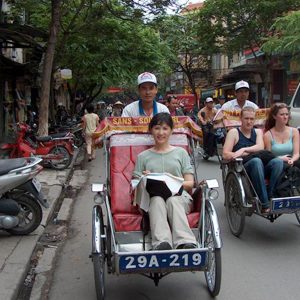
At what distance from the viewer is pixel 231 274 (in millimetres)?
5008

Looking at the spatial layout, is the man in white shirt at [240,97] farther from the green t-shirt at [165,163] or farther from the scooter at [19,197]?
the green t-shirt at [165,163]

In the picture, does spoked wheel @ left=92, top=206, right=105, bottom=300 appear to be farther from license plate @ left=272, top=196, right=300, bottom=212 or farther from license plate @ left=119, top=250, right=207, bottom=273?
license plate @ left=272, top=196, right=300, bottom=212

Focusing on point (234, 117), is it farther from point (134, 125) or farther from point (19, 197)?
point (19, 197)

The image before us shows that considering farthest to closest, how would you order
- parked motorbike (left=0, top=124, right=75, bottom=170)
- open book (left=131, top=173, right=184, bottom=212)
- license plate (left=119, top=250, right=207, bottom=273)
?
parked motorbike (left=0, top=124, right=75, bottom=170)
open book (left=131, top=173, right=184, bottom=212)
license plate (left=119, top=250, right=207, bottom=273)

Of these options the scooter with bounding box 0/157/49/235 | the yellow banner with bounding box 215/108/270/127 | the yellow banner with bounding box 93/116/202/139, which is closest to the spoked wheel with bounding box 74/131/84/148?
the yellow banner with bounding box 215/108/270/127

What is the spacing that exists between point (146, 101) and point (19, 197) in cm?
194

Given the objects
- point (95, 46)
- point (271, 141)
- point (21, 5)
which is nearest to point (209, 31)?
point (95, 46)

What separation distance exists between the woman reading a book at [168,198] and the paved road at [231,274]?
27.3 inches

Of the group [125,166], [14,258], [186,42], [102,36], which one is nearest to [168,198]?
[125,166]

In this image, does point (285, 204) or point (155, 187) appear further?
point (285, 204)

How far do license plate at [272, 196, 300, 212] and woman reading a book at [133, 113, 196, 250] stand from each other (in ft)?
4.32

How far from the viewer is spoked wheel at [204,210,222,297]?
4.07 meters

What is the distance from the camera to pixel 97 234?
4.10 metres

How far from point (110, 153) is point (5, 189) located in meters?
1.46
